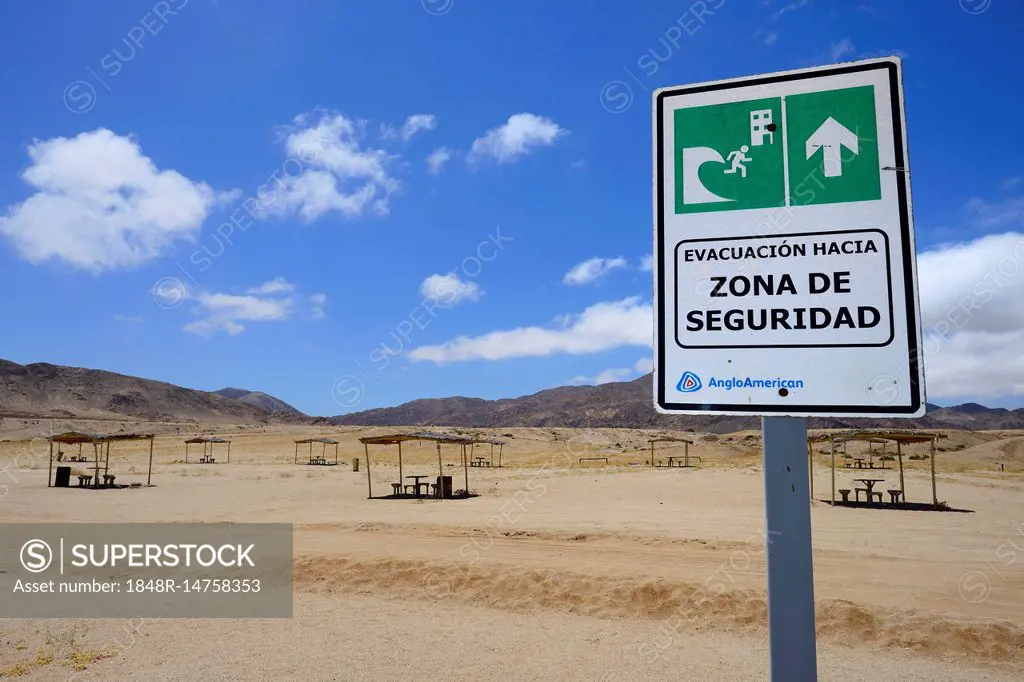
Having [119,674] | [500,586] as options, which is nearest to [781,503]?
[119,674]

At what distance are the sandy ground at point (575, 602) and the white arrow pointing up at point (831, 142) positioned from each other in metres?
5.77

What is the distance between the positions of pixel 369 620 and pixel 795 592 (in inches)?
295

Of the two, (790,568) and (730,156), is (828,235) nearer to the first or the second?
(730,156)

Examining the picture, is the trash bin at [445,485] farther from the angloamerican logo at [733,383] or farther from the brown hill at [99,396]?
the brown hill at [99,396]

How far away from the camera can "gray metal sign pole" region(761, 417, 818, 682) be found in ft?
4.46

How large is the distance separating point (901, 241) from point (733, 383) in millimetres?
519

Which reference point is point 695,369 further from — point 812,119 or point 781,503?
point 812,119

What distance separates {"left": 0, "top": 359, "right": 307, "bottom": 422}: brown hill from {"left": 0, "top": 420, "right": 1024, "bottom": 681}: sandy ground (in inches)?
5292

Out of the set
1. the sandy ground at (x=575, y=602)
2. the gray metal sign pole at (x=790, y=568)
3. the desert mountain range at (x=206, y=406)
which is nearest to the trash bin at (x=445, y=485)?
the sandy ground at (x=575, y=602)

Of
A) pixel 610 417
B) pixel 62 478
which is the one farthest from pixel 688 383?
pixel 610 417

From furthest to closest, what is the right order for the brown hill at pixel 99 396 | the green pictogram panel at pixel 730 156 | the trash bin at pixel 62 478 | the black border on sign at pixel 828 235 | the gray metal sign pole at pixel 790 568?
the brown hill at pixel 99 396 < the trash bin at pixel 62 478 < the green pictogram panel at pixel 730 156 < the black border on sign at pixel 828 235 < the gray metal sign pole at pixel 790 568

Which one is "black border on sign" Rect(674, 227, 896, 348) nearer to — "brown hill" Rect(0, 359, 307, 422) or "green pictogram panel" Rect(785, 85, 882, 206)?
"green pictogram panel" Rect(785, 85, 882, 206)

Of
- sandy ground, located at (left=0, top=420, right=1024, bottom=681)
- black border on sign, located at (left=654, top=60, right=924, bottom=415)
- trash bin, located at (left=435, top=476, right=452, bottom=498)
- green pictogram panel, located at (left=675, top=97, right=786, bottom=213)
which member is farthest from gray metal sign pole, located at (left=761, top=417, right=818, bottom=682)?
trash bin, located at (left=435, top=476, right=452, bottom=498)

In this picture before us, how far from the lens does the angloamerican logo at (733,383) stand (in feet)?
4.89
